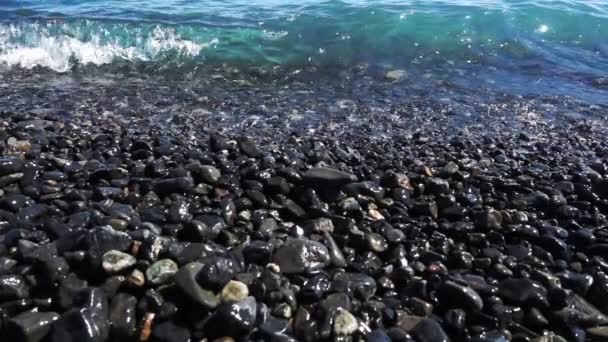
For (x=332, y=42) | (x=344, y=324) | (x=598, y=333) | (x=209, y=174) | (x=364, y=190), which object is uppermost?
(x=332, y=42)

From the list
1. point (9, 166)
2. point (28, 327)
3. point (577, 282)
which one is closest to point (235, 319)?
point (28, 327)

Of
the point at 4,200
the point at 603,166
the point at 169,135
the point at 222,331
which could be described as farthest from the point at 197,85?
the point at 222,331

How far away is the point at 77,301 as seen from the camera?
127 inches

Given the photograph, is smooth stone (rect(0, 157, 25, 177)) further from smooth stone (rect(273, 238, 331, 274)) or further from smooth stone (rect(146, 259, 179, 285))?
smooth stone (rect(273, 238, 331, 274))

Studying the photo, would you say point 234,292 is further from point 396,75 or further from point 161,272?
point 396,75

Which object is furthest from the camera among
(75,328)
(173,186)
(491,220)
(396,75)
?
(396,75)

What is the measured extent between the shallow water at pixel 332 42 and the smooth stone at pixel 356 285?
653 centimetres

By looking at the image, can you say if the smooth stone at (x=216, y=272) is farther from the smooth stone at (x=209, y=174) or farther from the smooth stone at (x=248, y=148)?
the smooth stone at (x=248, y=148)

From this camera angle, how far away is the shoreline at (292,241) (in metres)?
3.35

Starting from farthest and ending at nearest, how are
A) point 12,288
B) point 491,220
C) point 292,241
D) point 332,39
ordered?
point 332,39
point 491,220
point 292,241
point 12,288

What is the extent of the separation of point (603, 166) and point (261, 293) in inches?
187

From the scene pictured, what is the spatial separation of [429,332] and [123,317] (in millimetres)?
1870

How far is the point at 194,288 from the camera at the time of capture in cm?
335

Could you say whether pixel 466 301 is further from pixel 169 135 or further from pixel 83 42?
pixel 83 42
